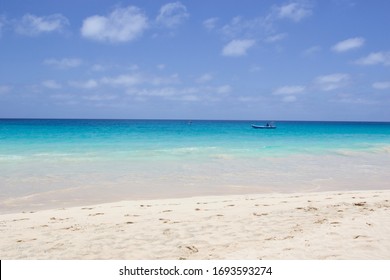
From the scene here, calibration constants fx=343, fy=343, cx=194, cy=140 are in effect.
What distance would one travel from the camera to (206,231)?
6.69m

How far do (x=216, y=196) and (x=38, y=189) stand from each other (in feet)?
20.7

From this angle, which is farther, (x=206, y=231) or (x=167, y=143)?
(x=167, y=143)

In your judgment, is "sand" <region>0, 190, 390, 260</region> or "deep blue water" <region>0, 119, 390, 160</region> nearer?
"sand" <region>0, 190, 390, 260</region>

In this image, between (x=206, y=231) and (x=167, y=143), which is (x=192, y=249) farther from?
(x=167, y=143)

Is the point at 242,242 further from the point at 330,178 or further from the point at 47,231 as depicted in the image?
the point at 330,178

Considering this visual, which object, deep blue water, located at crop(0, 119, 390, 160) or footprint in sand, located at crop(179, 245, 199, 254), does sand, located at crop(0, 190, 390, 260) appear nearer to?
footprint in sand, located at crop(179, 245, 199, 254)

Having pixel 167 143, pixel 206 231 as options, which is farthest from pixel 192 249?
pixel 167 143

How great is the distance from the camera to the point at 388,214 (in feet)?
24.9

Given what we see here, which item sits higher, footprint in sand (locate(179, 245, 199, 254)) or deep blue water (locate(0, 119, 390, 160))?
deep blue water (locate(0, 119, 390, 160))

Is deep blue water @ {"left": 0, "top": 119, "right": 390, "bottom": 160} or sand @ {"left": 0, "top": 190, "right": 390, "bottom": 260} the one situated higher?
deep blue water @ {"left": 0, "top": 119, "right": 390, "bottom": 160}

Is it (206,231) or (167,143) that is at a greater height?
(167,143)

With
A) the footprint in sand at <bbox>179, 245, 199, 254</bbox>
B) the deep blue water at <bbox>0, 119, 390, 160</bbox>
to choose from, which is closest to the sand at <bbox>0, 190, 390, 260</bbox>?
the footprint in sand at <bbox>179, 245, 199, 254</bbox>

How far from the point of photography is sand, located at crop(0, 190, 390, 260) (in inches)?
216
